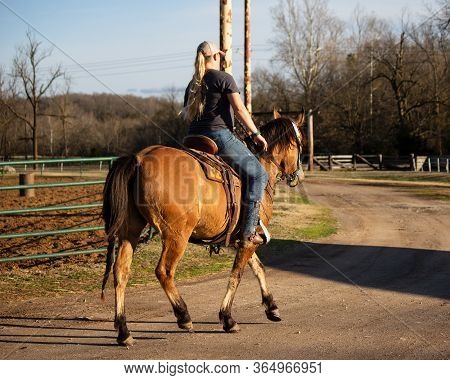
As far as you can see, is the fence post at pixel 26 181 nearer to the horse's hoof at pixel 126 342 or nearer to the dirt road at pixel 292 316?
the dirt road at pixel 292 316

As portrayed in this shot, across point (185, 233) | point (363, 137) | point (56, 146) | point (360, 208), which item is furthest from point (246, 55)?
point (56, 146)

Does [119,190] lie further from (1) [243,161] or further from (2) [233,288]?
(2) [233,288]

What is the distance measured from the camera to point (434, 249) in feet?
39.7

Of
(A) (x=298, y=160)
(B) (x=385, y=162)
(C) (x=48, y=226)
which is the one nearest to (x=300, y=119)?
(A) (x=298, y=160)

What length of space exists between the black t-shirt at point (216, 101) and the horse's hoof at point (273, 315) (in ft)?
7.13

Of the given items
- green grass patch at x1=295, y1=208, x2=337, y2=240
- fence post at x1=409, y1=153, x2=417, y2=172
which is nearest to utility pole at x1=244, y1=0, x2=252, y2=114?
green grass patch at x1=295, y1=208, x2=337, y2=240

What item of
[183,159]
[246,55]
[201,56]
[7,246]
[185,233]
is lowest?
[7,246]

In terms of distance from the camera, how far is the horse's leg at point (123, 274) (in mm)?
5918

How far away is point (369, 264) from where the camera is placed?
1070 cm

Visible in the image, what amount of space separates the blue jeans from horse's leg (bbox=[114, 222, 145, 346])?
1.33m

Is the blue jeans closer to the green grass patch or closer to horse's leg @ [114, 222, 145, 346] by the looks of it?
horse's leg @ [114, 222, 145, 346]
